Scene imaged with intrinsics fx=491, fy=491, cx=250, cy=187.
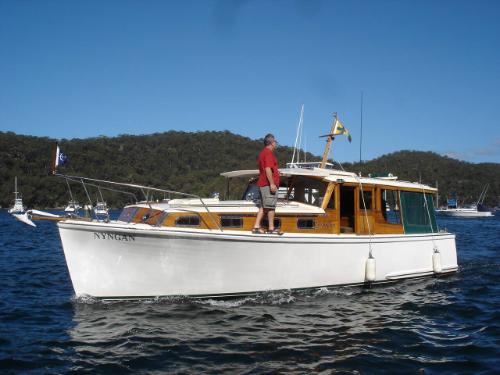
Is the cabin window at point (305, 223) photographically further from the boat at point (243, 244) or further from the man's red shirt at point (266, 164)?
the man's red shirt at point (266, 164)

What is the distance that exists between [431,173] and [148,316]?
446ft

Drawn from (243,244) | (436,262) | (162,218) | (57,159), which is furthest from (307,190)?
(57,159)

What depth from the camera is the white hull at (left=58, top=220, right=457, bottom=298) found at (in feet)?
31.3

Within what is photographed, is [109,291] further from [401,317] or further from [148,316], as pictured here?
[401,317]

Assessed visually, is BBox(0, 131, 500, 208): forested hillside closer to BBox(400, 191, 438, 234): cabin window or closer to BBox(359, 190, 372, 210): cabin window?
BBox(400, 191, 438, 234): cabin window

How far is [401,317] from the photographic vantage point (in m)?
9.78

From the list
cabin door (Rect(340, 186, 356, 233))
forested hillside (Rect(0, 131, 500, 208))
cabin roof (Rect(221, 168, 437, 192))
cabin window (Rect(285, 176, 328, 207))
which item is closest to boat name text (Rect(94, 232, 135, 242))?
cabin roof (Rect(221, 168, 437, 192))

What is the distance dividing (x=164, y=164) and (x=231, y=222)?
135818 mm

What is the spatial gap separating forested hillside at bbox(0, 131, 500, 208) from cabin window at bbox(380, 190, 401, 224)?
85.4m

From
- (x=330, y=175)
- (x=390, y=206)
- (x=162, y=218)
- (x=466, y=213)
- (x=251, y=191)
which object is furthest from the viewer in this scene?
(x=466, y=213)

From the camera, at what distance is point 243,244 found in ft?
32.3

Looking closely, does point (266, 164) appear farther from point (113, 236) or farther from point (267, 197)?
point (113, 236)

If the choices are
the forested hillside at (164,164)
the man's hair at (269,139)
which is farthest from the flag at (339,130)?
the forested hillside at (164,164)

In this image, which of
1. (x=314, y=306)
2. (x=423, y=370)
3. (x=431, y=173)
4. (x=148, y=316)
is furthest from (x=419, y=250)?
(x=431, y=173)
